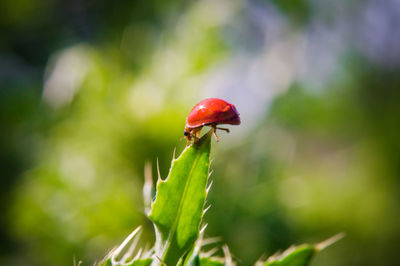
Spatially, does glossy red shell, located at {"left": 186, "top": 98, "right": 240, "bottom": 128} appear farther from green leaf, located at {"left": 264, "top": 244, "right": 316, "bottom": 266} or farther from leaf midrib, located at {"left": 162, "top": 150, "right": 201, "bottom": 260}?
green leaf, located at {"left": 264, "top": 244, "right": 316, "bottom": 266}

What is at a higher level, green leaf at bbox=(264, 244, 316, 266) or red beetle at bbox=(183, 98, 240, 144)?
red beetle at bbox=(183, 98, 240, 144)

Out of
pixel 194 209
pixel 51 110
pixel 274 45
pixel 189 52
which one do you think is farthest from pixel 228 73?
pixel 194 209

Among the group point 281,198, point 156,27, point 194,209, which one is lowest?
point 281,198

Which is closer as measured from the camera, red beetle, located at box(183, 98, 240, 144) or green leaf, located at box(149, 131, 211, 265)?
green leaf, located at box(149, 131, 211, 265)

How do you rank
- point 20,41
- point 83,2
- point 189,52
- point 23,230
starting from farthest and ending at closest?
point 83,2 → point 20,41 → point 189,52 → point 23,230

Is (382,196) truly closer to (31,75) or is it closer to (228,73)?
(228,73)

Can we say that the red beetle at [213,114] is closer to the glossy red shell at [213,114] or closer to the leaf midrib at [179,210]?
the glossy red shell at [213,114]

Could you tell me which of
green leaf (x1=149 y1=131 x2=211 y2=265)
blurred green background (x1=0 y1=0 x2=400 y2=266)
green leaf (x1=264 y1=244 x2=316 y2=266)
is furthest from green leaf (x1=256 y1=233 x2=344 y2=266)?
blurred green background (x1=0 y1=0 x2=400 y2=266)

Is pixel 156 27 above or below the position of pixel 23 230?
above
